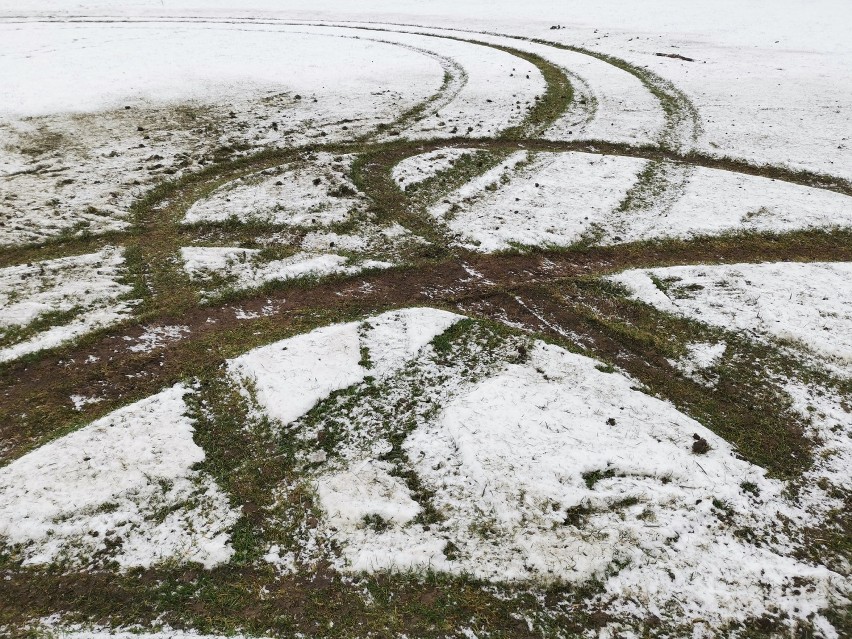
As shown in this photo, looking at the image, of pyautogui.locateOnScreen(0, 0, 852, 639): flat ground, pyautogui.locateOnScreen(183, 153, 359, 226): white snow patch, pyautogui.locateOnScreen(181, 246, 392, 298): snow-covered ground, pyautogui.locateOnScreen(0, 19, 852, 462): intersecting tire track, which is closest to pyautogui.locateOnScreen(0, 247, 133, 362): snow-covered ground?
pyautogui.locateOnScreen(0, 0, 852, 639): flat ground

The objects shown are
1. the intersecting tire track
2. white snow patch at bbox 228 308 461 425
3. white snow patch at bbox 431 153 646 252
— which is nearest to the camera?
the intersecting tire track

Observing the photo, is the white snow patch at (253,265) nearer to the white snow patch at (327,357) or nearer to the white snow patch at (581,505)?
the white snow patch at (327,357)

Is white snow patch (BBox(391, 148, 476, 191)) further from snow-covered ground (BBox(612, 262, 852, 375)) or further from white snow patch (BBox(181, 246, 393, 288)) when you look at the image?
snow-covered ground (BBox(612, 262, 852, 375))

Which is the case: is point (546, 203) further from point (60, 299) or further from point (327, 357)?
point (60, 299)

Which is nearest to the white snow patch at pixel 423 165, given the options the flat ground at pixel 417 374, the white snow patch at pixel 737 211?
the flat ground at pixel 417 374

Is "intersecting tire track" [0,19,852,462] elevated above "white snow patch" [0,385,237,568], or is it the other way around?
"intersecting tire track" [0,19,852,462]

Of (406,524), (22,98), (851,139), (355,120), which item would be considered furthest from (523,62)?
(406,524)
